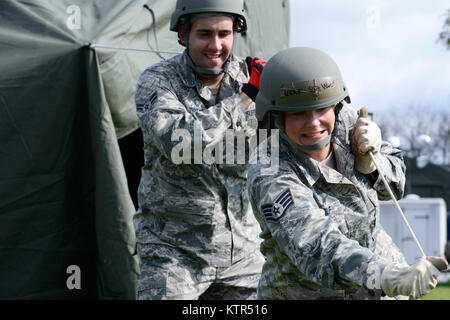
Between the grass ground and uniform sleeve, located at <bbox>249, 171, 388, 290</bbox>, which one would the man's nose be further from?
the grass ground

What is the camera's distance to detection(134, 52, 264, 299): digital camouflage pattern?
4.07m

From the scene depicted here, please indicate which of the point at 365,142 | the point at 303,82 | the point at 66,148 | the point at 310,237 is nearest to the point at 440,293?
the point at 66,148

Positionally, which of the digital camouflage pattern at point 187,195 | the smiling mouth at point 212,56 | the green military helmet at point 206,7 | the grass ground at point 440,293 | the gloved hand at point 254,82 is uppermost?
the green military helmet at point 206,7

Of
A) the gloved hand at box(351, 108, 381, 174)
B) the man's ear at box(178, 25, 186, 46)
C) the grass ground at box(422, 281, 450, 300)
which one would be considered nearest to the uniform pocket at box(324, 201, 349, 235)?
the gloved hand at box(351, 108, 381, 174)

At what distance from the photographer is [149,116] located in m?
3.98

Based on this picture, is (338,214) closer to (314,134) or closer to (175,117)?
(314,134)

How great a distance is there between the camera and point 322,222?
2791 millimetres

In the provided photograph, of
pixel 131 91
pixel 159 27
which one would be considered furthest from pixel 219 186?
pixel 159 27

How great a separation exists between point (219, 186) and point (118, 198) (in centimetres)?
131

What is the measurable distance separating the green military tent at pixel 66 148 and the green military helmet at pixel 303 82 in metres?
2.37

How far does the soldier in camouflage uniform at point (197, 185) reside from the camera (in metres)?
4.07

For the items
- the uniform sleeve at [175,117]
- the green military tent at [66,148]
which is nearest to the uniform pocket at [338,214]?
the uniform sleeve at [175,117]

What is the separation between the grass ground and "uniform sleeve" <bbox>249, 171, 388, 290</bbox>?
631cm

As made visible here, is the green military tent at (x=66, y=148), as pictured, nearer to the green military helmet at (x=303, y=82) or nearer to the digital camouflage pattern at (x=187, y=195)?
the digital camouflage pattern at (x=187, y=195)
